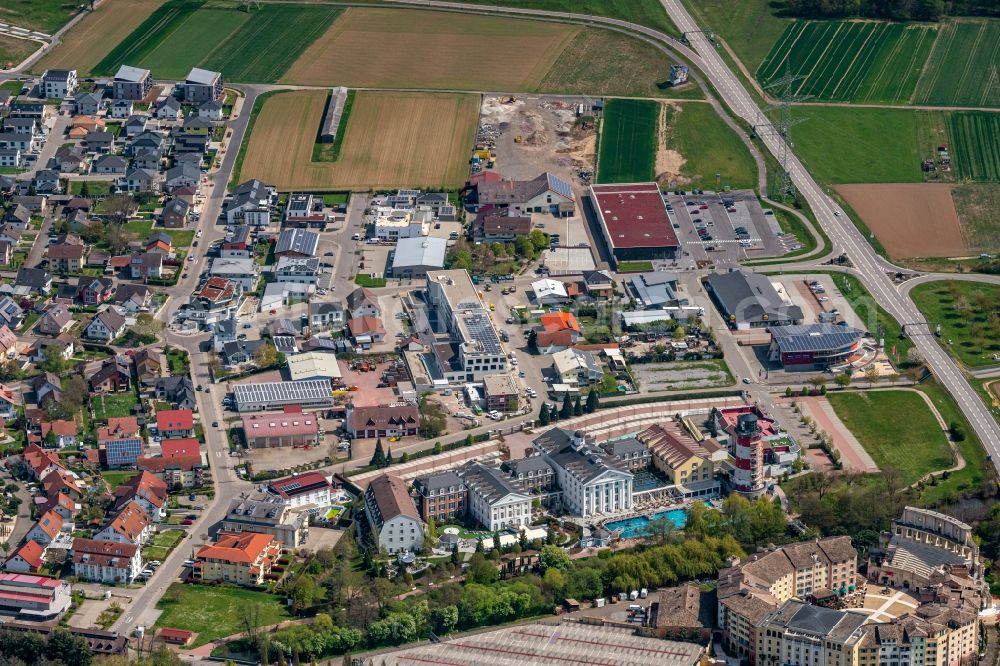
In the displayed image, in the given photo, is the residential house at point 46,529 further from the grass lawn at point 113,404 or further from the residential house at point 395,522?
the residential house at point 395,522

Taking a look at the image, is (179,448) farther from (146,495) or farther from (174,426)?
(146,495)

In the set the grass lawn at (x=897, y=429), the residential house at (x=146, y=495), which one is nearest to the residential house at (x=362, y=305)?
the residential house at (x=146, y=495)

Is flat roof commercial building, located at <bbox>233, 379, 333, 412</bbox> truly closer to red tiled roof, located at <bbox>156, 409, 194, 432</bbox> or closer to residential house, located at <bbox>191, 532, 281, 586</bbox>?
red tiled roof, located at <bbox>156, 409, 194, 432</bbox>

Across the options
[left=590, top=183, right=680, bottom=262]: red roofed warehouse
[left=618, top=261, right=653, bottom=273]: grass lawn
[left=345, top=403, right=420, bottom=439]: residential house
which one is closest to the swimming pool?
[left=345, top=403, right=420, bottom=439]: residential house

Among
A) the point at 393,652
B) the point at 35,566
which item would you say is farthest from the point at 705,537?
the point at 35,566

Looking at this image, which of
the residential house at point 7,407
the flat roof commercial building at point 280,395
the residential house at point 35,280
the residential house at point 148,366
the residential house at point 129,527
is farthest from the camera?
the residential house at point 35,280

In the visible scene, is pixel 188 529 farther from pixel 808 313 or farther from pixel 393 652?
pixel 808 313
